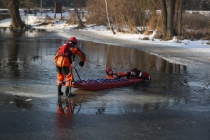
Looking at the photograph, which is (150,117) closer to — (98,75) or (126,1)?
(98,75)

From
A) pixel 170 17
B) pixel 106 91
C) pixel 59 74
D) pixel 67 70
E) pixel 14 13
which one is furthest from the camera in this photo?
pixel 14 13

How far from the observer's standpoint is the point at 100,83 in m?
10.5

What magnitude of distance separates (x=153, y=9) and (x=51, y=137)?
28960 mm

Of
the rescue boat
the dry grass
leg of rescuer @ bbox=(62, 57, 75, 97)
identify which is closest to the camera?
leg of rescuer @ bbox=(62, 57, 75, 97)

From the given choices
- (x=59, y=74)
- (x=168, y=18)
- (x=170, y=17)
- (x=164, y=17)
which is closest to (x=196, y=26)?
(x=164, y=17)

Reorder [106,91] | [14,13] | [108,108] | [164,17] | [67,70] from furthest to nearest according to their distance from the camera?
[14,13] → [164,17] → [106,91] → [67,70] → [108,108]

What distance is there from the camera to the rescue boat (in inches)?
398

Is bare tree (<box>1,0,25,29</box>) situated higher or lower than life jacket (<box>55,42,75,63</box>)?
higher

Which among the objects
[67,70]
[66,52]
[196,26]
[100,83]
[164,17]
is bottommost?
[100,83]

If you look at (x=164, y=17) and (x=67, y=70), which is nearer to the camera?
(x=67, y=70)

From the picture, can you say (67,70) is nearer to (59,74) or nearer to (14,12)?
(59,74)

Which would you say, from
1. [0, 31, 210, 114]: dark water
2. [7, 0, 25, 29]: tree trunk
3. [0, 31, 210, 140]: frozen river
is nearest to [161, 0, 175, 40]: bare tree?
[0, 31, 210, 114]: dark water

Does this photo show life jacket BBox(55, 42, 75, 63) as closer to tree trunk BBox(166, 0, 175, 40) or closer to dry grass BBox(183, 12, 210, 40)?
tree trunk BBox(166, 0, 175, 40)

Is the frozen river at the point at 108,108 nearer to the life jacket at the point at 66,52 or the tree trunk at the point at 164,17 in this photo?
the life jacket at the point at 66,52
